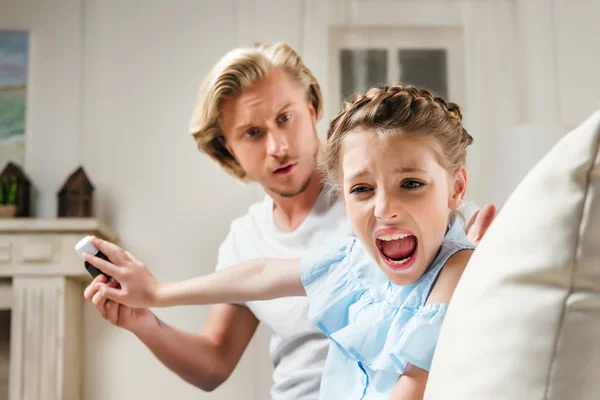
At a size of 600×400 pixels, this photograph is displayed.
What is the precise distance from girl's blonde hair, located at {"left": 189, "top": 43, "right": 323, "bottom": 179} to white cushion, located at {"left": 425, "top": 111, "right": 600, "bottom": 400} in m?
1.25

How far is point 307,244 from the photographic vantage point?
1.62 metres

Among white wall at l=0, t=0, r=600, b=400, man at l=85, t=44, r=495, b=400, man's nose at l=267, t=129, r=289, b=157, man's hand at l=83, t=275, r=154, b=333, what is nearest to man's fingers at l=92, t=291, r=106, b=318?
man's hand at l=83, t=275, r=154, b=333

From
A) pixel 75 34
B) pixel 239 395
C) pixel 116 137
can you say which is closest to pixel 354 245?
pixel 239 395

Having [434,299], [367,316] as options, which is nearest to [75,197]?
[367,316]

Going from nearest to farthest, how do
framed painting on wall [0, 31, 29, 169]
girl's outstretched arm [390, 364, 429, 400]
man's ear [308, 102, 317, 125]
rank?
girl's outstretched arm [390, 364, 429, 400]
man's ear [308, 102, 317, 125]
framed painting on wall [0, 31, 29, 169]

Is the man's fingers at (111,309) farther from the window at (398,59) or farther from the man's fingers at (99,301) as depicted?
the window at (398,59)

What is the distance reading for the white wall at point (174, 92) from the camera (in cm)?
281

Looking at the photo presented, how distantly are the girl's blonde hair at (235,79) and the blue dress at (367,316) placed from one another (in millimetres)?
639

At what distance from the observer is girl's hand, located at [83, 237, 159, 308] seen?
1.25 meters

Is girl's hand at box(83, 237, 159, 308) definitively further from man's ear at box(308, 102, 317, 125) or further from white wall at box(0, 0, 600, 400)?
white wall at box(0, 0, 600, 400)

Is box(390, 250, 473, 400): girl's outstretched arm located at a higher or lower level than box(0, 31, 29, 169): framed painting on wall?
lower

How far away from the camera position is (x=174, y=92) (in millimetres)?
2916

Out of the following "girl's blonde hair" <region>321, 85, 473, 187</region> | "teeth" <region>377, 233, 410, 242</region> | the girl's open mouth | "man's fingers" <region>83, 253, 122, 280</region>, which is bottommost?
"man's fingers" <region>83, 253, 122, 280</region>

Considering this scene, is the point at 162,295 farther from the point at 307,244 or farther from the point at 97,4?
the point at 97,4
